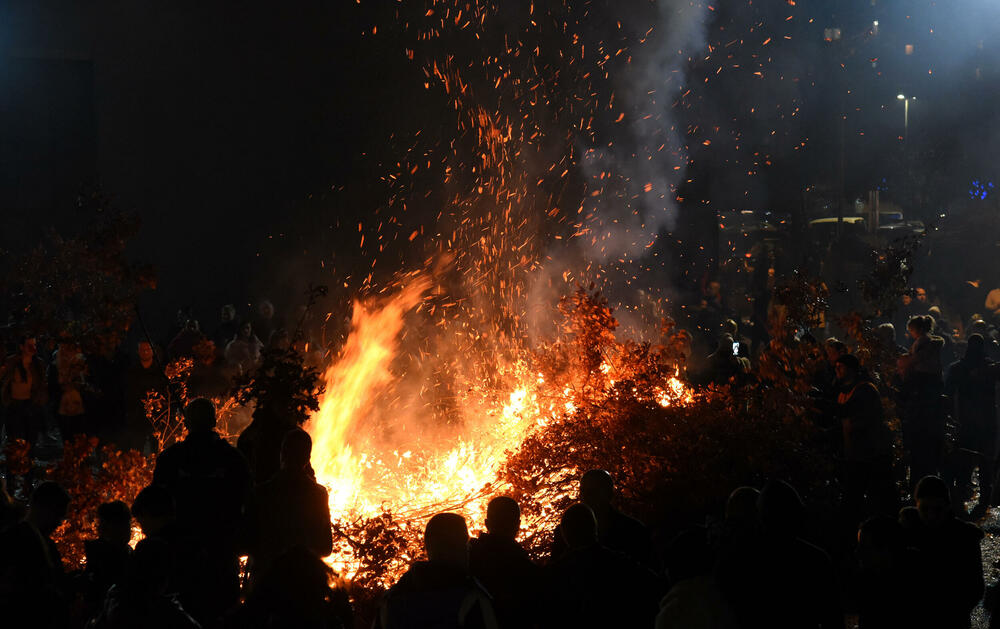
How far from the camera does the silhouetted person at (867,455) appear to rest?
25.9 feet

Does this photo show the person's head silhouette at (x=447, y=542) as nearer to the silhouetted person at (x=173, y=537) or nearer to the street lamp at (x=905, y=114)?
the silhouetted person at (x=173, y=537)

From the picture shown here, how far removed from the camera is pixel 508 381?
935 centimetres

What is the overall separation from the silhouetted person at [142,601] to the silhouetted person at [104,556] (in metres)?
0.76

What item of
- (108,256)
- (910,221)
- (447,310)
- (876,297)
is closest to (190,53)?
(447,310)

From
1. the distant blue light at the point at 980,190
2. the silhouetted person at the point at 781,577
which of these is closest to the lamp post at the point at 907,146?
the distant blue light at the point at 980,190

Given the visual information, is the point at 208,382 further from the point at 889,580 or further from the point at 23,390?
the point at 889,580

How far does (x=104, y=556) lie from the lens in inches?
187

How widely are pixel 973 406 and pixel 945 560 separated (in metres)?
7.11

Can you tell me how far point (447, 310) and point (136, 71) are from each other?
7169 mm

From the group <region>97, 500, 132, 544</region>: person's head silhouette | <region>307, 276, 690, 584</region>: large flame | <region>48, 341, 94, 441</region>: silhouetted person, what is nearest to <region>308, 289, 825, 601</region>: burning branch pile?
<region>307, 276, 690, 584</region>: large flame

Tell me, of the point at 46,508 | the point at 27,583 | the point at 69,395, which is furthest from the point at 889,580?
the point at 69,395

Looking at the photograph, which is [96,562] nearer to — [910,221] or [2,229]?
[2,229]

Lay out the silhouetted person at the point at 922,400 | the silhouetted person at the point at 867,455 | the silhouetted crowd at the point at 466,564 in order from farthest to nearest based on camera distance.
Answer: the silhouetted person at the point at 922,400
the silhouetted person at the point at 867,455
the silhouetted crowd at the point at 466,564

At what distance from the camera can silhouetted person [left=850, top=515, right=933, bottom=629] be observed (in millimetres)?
4348
